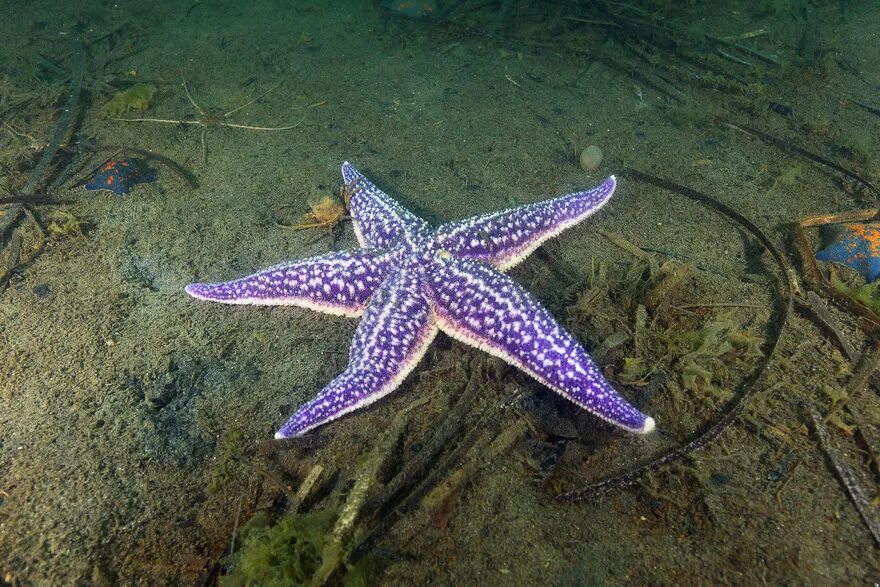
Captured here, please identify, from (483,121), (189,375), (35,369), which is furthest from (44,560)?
(483,121)

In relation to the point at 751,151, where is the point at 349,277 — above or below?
below

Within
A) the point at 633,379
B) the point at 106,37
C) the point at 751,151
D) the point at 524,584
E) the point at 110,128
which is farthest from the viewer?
the point at 106,37

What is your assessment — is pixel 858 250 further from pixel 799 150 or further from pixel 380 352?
pixel 380 352

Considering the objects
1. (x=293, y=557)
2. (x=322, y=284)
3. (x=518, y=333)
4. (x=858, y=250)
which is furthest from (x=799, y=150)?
(x=293, y=557)

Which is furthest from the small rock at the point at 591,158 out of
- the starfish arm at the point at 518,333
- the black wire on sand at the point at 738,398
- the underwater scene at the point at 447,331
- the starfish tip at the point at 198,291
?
the starfish tip at the point at 198,291

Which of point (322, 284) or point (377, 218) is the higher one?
point (377, 218)

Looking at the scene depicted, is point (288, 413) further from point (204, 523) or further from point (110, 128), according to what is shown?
point (110, 128)
